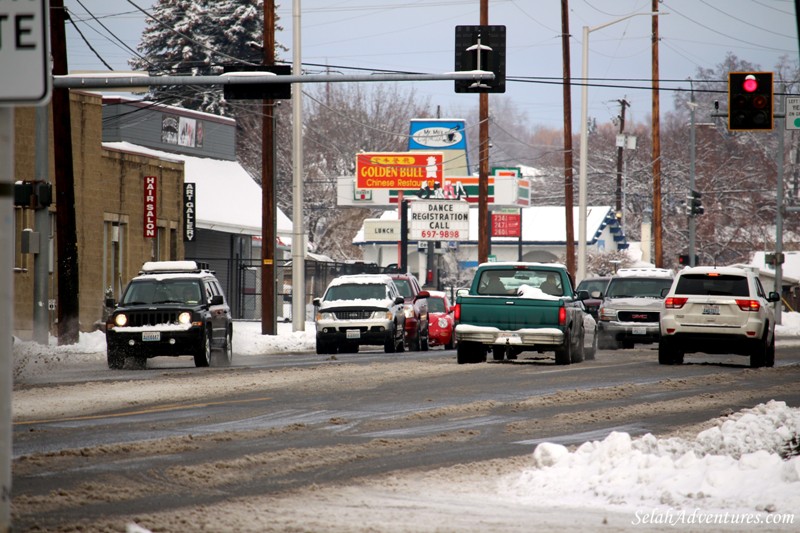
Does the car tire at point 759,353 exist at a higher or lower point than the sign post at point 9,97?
lower

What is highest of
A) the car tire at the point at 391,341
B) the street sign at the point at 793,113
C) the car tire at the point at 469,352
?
the street sign at the point at 793,113

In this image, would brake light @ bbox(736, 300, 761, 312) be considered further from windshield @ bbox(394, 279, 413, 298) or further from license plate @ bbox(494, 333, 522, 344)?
windshield @ bbox(394, 279, 413, 298)

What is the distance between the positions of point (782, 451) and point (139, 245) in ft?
113

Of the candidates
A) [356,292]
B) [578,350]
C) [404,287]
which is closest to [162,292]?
Result: [356,292]

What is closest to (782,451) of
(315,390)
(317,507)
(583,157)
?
(317,507)

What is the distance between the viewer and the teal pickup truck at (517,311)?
24.5 m

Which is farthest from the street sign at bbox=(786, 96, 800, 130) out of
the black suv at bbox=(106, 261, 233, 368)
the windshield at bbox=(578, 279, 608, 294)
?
the black suv at bbox=(106, 261, 233, 368)

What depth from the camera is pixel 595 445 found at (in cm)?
1091

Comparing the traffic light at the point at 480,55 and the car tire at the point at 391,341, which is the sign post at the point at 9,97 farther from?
the car tire at the point at 391,341

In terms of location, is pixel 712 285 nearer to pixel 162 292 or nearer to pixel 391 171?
pixel 162 292

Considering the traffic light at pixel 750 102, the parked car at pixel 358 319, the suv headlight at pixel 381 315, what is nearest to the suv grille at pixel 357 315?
the parked car at pixel 358 319

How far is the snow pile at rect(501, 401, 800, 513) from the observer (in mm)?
9258

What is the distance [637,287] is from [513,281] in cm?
956

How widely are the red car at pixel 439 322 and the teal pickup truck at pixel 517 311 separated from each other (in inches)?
463
